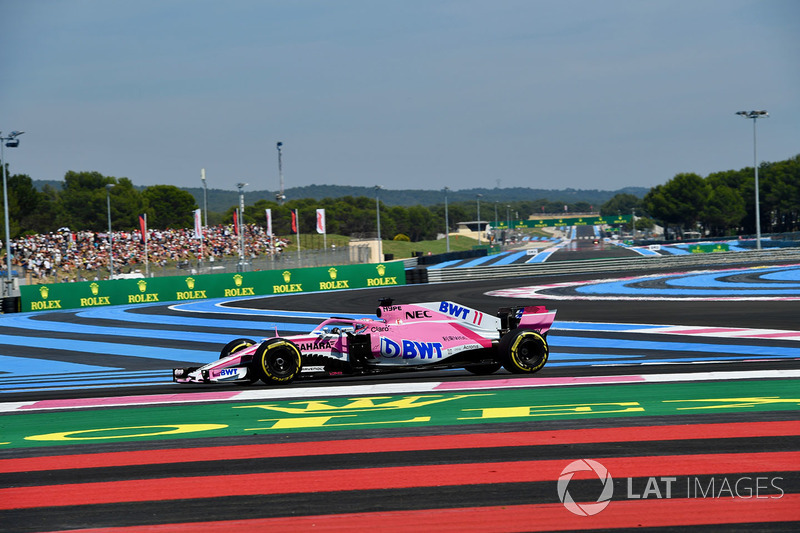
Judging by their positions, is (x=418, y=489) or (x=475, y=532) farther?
(x=418, y=489)

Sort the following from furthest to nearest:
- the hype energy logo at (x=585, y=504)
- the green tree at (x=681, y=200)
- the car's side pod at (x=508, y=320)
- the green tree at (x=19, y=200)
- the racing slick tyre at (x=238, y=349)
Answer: the green tree at (x=681, y=200)
the green tree at (x=19, y=200)
the car's side pod at (x=508, y=320)
the racing slick tyre at (x=238, y=349)
the hype energy logo at (x=585, y=504)

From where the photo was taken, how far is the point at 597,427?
354 inches

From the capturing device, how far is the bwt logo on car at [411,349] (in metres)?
13.3

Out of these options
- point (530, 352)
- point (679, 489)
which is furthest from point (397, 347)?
point (679, 489)

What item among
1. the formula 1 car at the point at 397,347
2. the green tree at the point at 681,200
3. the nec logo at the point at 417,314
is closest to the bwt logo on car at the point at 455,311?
the formula 1 car at the point at 397,347

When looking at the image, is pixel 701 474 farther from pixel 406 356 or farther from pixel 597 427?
pixel 406 356

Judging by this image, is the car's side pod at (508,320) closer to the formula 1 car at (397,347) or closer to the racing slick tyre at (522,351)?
the formula 1 car at (397,347)

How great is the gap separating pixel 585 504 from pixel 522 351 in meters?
7.36

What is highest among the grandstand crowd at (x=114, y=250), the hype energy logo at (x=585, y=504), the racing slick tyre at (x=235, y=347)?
the grandstand crowd at (x=114, y=250)

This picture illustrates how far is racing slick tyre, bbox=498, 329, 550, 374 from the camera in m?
13.5

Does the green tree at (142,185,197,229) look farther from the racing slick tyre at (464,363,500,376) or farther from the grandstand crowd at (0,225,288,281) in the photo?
the racing slick tyre at (464,363,500,376)

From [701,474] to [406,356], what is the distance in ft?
22.3

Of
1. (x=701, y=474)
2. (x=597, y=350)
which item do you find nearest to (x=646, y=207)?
(x=597, y=350)

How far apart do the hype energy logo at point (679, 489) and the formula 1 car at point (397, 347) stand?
6.39 m
